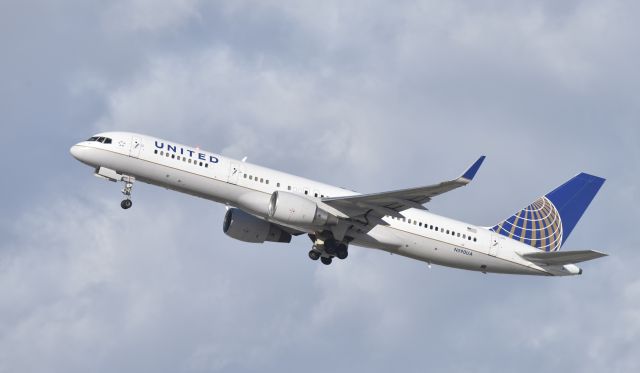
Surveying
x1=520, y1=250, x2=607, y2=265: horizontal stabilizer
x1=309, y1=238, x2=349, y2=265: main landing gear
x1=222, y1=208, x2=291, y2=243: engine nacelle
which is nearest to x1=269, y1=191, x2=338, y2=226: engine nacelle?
x1=309, y1=238, x2=349, y2=265: main landing gear

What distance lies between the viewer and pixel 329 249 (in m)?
59.2

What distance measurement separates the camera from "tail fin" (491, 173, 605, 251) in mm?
64625

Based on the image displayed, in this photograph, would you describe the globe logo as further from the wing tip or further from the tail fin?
the wing tip

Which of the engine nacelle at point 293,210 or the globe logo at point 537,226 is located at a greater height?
the globe logo at point 537,226

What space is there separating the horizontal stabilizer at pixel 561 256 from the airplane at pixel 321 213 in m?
0.07

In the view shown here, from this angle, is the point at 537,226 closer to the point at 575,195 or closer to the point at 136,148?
the point at 575,195

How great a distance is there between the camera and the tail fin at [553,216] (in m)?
64.6

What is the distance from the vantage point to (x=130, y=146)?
56156 millimetres

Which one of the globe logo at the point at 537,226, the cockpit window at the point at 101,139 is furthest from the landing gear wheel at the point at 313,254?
the cockpit window at the point at 101,139

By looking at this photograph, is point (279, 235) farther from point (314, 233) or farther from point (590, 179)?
point (590, 179)

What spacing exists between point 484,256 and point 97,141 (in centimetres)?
2176

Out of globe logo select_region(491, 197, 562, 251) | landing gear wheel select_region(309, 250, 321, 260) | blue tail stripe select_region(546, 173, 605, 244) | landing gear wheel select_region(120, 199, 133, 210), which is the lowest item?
landing gear wheel select_region(309, 250, 321, 260)

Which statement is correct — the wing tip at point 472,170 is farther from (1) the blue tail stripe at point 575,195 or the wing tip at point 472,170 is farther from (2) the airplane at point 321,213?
(1) the blue tail stripe at point 575,195

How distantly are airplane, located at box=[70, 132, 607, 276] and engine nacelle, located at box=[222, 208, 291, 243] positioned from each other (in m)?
0.06
